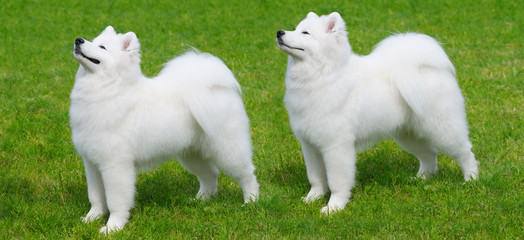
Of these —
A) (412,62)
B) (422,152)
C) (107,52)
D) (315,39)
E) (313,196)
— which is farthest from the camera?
(422,152)

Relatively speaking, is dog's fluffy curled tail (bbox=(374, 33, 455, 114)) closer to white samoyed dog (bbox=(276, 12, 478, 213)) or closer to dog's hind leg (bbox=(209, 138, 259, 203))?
white samoyed dog (bbox=(276, 12, 478, 213))

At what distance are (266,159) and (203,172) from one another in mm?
898

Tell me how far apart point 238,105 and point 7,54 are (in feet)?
20.3

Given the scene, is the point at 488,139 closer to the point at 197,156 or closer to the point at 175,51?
the point at 197,156

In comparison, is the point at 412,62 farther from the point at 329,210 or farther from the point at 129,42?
the point at 129,42

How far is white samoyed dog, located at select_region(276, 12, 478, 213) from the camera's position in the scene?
4.59 meters

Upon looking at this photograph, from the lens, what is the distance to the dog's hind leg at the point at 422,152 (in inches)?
209

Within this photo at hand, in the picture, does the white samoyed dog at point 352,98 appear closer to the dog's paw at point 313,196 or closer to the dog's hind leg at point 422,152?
the dog's paw at point 313,196

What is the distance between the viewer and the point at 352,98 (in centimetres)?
467

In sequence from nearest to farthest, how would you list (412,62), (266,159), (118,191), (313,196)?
1. (118,191)
2. (412,62)
3. (313,196)
4. (266,159)

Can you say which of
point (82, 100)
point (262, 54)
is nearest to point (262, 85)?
point (262, 54)

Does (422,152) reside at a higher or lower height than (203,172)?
lower

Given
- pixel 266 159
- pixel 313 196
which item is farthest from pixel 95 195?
pixel 266 159

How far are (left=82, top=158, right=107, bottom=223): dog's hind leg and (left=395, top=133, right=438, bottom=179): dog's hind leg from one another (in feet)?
7.71
